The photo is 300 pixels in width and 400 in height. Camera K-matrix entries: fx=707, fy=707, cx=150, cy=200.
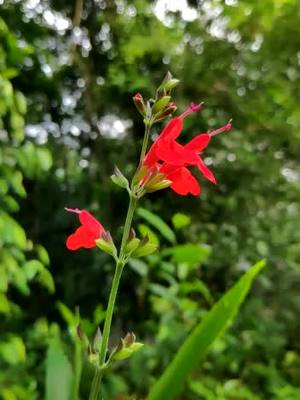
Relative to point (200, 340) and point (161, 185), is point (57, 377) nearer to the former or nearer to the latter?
point (200, 340)

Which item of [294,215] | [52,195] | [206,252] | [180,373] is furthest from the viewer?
[52,195]

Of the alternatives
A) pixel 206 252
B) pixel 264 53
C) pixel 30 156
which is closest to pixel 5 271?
pixel 30 156

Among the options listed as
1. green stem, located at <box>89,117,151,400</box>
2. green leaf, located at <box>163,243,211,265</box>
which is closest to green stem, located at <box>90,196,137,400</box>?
green stem, located at <box>89,117,151,400</box>

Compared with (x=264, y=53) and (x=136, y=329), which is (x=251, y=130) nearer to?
(x=264, y=53)

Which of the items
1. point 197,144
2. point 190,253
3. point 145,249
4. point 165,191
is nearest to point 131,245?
point 145,249

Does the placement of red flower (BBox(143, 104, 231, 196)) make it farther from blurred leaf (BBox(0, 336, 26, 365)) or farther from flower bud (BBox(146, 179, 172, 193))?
blurred leaf (BBox(0, 336, 26, 365))
